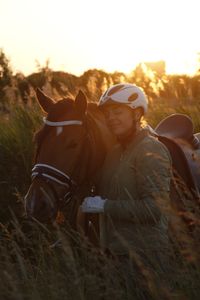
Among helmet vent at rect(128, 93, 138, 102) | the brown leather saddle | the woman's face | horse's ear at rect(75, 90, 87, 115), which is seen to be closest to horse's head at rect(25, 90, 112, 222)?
horse's ear at rect(75, 90, 87, 115)

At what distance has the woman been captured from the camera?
3.94 m

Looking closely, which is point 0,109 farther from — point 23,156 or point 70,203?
point 70,203

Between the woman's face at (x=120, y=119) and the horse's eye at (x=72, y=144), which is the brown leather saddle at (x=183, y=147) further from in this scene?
the horse's eye at (x=72, y=144)

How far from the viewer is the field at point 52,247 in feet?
9.96

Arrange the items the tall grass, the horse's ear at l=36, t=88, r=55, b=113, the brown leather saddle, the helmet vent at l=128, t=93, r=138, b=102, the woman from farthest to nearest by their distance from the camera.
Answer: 1. the brown leather saddle
2. the horse's ear at l=36, t=88, r=55, b=113
3. the helmet vent at l=128, t=93, r=138, b=102
4. the woman
5. the tall grass

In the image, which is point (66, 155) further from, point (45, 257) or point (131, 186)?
point (45, 257)

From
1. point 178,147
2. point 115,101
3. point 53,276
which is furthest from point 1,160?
point 53,276

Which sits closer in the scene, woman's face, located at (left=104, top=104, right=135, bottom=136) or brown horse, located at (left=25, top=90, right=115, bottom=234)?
brown horse, located at (left=25, top=90, right=115, bottom=234)

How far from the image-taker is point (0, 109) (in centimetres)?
1129

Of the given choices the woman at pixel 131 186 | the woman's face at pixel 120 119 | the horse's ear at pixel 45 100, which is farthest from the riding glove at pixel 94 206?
the horse's ear at pixel 45 100

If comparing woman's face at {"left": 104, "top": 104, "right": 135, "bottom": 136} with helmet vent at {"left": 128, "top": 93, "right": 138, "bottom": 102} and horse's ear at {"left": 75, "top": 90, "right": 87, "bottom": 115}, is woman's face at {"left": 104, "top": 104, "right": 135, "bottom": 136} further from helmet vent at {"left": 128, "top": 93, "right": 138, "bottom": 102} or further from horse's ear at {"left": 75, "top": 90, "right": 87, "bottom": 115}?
horse's ear at {"left": 75, "top": 90, "right": 87, "bottom": 115}

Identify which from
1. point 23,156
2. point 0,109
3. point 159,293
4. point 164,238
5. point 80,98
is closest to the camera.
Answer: point 159,293

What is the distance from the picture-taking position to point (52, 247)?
13.9 feet

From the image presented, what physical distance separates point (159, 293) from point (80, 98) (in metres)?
1.81
